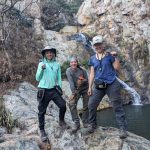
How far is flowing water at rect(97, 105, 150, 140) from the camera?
16.0 meters

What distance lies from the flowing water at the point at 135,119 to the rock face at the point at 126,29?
107 inches

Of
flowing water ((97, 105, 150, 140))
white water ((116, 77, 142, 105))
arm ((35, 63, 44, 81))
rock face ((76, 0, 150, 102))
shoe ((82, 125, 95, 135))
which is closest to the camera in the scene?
arm ((35, 63, 44, 81))

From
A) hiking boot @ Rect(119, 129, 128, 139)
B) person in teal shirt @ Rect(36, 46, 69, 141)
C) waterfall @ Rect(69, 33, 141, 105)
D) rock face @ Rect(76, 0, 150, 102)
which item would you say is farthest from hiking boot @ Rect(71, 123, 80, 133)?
rock face @ Rect(76, 0, 150, 102)

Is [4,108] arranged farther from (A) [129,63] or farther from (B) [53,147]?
(A) [129,63]

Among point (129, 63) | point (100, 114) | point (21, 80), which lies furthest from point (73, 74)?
point (129, 63)

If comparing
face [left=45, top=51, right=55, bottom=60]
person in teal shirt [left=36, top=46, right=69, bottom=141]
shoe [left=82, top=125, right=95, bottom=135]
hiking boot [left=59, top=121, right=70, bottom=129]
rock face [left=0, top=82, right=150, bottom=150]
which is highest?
face [left=45, top=51, right=55, bottom=60]

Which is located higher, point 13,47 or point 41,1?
point 41,1

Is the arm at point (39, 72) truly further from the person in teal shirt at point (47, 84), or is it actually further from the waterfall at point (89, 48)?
the waterfall at point (89, 48)

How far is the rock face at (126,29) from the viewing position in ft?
79.8

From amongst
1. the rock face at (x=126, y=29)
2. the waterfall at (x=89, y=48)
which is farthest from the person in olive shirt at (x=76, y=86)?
the rock face at (x=126, y=29)

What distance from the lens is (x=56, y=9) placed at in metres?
29.1

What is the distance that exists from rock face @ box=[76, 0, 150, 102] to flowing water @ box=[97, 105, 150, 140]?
8.91ft

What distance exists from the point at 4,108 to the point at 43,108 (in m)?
2.83

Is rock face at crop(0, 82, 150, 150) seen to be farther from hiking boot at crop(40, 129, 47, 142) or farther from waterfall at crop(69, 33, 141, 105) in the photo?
waterfall at crop(69, 33, 141, 105)
